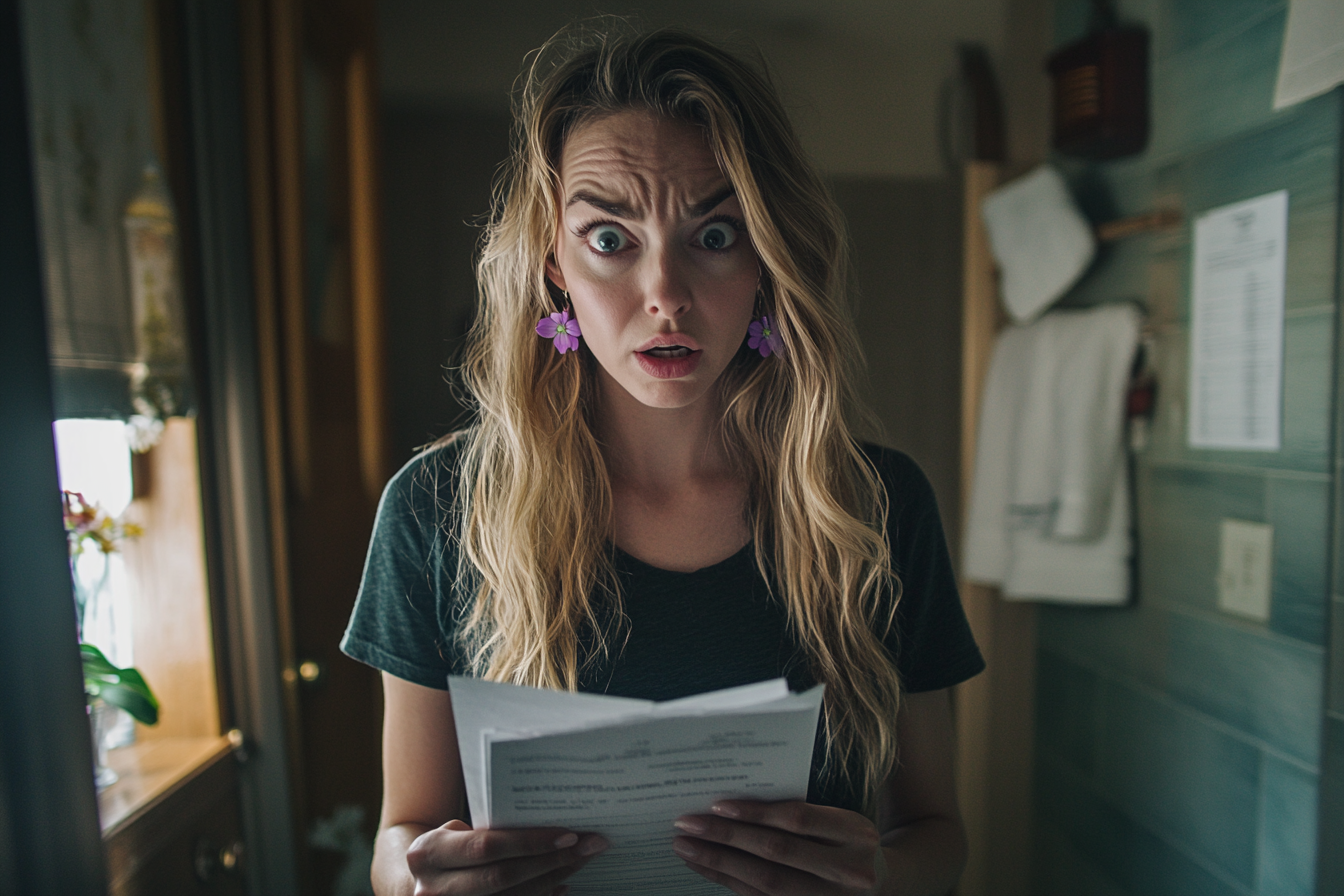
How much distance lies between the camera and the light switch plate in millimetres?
1015

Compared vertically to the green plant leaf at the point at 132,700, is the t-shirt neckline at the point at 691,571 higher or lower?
higher

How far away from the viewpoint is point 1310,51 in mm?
896

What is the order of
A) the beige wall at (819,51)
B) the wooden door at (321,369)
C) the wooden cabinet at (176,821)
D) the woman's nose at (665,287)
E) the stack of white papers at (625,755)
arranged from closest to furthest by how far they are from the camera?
the stack of white papers at (625,755) < the woman's nose at (665,287) < the wooden cabinet at (176,821) < the wooden door at (321,369) < the beige wall at (819,51)

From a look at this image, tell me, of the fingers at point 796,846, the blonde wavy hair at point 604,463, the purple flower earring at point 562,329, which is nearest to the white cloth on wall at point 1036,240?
the blonde wavy hair at point 604,463

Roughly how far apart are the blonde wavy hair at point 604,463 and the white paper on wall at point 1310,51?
2.24 ft

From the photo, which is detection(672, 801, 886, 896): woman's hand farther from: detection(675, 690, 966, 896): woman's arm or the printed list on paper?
the printed list on paper

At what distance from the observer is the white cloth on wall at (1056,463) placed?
1.28 m

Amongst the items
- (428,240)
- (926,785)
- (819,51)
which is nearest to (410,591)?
(926,785)

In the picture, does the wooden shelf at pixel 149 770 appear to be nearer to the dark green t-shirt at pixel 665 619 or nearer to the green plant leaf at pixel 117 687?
the green plant leaf at pixel 117 687

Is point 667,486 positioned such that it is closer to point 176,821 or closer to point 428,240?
point 176,821

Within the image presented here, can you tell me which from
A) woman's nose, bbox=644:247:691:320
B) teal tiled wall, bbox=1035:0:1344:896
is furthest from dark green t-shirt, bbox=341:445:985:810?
teal tiled wall, bbox=1035:0:1344:896

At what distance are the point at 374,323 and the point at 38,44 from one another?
2.11 ft

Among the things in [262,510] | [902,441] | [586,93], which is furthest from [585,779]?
[902,441]

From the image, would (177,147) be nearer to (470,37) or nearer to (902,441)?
(470,37)
